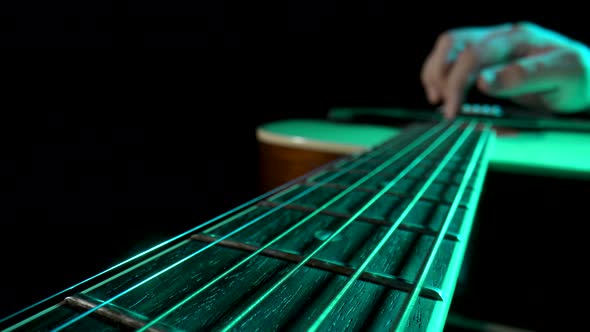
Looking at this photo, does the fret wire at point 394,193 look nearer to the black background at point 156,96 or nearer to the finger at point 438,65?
the black background at point 156,96

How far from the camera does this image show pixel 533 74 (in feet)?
3.21

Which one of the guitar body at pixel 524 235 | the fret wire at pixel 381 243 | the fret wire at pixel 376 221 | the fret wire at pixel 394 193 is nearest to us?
the fret wire at pixel 381 243

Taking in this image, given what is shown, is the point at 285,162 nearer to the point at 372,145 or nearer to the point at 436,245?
the point at 372,145

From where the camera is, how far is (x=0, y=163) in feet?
3.63

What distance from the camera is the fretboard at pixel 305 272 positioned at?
9.5 inches

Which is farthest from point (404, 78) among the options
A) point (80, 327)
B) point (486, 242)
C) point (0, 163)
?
point (80, 327)

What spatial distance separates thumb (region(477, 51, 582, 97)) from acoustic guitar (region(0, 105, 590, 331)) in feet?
1.83

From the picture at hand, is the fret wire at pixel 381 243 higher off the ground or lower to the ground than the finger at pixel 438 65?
lower

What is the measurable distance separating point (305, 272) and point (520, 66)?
955 mm

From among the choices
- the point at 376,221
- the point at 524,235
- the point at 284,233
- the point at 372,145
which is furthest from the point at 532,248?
the point at 284,233

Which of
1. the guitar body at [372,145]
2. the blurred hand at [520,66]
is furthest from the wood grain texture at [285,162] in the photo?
the blurred hand at [520,66]

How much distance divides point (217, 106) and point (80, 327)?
1.54m

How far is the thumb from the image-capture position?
98 centimetres

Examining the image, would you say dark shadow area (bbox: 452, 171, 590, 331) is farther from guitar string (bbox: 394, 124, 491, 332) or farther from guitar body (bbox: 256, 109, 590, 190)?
guitar string (bbox: 394, 124, 491, 332)
